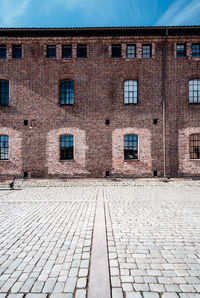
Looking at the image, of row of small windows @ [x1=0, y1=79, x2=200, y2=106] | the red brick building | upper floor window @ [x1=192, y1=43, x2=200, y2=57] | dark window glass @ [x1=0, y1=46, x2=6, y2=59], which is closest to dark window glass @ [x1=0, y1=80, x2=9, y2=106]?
row of small windows @ [x1=0, y1=79, x2=200, y2=106]

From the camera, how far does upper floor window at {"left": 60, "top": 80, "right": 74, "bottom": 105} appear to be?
12.8 meters

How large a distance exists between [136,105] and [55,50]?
7572 millimetres

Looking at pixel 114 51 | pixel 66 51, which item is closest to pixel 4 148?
pixel 66 51

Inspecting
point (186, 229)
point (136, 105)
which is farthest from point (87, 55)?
point (186, 229)

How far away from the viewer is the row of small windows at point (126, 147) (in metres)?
12.6

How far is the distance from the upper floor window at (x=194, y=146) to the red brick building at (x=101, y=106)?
2.9 inches

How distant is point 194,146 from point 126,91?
261 inches

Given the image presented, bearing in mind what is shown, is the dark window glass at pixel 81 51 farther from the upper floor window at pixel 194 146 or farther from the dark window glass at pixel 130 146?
the upper floor window at pixel 194 146

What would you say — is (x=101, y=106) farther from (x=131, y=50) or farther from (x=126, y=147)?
(x=131, y=50)

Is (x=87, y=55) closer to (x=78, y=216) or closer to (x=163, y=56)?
(x=163, y=56)

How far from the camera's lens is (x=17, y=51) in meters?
12.9

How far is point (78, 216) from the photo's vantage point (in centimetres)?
486

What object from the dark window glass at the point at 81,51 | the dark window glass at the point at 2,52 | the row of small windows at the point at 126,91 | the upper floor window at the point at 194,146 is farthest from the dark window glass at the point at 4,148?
the upper floor window at the point at 194,146

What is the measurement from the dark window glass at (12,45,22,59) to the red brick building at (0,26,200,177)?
0.20 m
